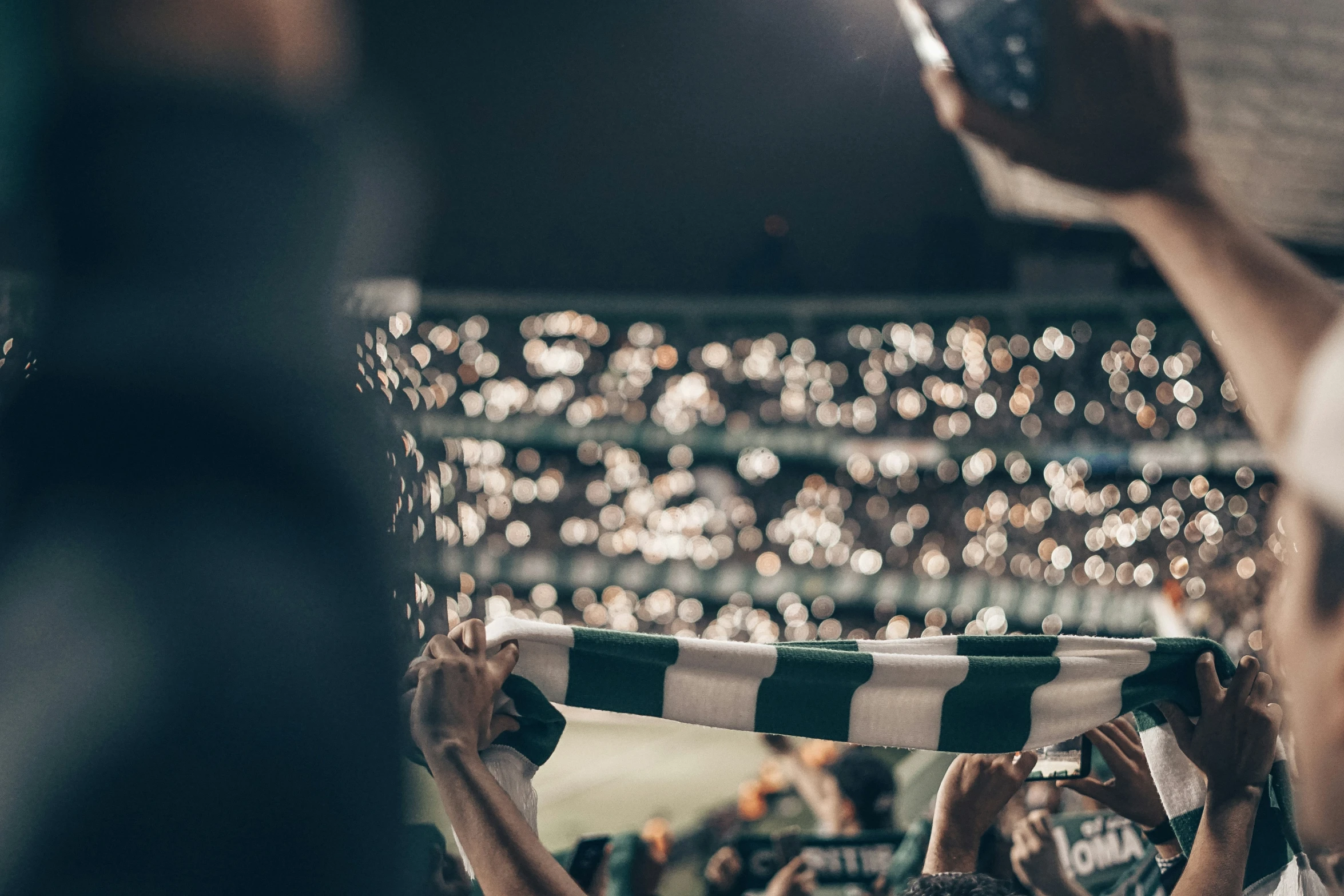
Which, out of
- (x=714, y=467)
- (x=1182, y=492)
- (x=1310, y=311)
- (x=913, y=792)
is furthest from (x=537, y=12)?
Answer: (x=1310, y=311)

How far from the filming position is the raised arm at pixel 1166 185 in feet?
1.77

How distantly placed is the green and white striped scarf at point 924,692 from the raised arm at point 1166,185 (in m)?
0.82

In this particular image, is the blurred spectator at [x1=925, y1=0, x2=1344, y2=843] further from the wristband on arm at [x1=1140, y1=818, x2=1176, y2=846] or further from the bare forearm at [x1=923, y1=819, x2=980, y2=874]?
the wristband on arm at [x1=1140, y1=818, x2=1176, y2=846]

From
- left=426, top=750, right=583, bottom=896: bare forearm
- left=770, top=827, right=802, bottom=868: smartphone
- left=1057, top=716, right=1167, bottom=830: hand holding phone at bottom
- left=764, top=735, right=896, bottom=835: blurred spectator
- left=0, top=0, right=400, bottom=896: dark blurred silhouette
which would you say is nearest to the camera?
left=0, top=0, right=400, bottom=896: dark blurred silhouette

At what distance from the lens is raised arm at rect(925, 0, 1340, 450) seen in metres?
0.54

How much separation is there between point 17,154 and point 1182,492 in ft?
37.7

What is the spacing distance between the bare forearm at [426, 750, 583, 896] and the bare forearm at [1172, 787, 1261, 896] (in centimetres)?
82

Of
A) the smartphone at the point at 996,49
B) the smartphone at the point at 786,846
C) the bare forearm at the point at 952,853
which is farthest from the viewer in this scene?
the smartphone at the point at 786,846

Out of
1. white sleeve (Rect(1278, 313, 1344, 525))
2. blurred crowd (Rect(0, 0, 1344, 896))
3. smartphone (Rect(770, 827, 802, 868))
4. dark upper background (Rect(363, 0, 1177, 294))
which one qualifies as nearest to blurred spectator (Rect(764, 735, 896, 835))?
smartphone (Rect(770, 827, 802, 868))

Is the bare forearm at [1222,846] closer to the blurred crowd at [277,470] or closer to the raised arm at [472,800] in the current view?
the blurred crowd at [277,470]

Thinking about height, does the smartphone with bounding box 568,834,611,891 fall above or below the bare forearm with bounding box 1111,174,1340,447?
below

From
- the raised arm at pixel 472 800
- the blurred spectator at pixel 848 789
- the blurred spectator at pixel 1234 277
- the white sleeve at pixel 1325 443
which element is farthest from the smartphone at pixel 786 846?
the white sleeve at pixel 1325 443

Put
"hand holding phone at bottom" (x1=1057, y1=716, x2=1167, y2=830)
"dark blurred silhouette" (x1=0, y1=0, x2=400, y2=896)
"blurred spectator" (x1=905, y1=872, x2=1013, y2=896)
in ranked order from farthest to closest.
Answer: "hand holding phone at bottom" (x1=1057, y1=716, x2=1167, y2=830) < "blurred spectator" (x1=905, y1=872, x2=1013, y2=896) < "dark blurred silhouette" (x1=0, y1=0, x2=400, y2=896)

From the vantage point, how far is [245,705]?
1.10 ft
